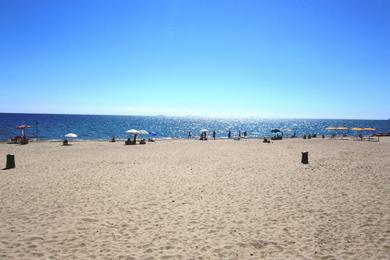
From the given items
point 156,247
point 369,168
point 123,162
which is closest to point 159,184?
point 156,247

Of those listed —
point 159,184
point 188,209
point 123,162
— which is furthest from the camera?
point 123,162

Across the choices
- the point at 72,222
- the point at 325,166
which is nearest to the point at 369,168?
the point at 325,166

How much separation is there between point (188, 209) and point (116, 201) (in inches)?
108

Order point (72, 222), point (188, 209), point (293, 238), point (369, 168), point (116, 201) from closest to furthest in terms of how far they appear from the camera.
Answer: point (293, 238) → point (72, 222) → point (188, 209) → point (116, 201) → point (369, 168)

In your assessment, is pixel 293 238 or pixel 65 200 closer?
pixel 293 238

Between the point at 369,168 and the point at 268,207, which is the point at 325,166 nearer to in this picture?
the point at 369,168

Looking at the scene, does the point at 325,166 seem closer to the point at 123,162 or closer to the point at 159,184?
the point at 159,184

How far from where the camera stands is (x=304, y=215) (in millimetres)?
8484

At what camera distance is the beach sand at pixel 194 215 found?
623 centimetres

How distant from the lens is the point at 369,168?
1672 centimetres

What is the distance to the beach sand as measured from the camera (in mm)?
6227

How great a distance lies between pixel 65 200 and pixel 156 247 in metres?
5.27

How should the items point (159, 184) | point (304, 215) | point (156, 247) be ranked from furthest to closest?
point (159, 184), point (304, 215), point (156, 247)

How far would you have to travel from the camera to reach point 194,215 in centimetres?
849
